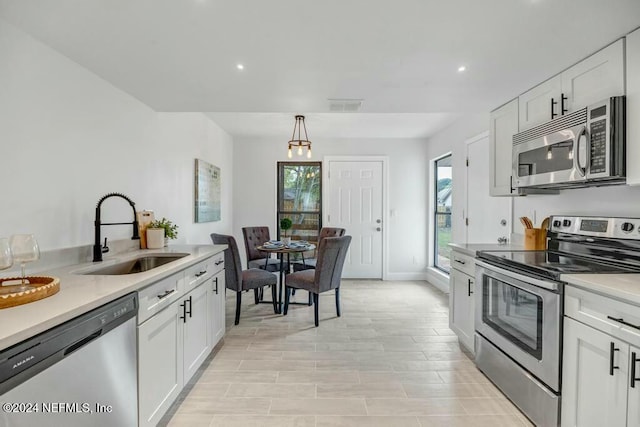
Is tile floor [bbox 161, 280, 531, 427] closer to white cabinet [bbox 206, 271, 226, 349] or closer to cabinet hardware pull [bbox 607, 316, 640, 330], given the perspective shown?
white cabinet [bbox 206, 271, 226, 349]

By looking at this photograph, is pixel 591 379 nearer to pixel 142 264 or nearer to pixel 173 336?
pixel 173 336

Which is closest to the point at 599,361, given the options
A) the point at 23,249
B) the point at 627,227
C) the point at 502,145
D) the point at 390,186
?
the point at 627,227

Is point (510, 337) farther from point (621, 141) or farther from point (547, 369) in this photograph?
point (621, 141)

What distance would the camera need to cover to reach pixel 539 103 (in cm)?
233

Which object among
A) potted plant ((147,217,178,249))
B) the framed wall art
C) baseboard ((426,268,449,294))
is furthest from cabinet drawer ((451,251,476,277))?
the framed wall art

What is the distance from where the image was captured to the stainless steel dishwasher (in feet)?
2.97

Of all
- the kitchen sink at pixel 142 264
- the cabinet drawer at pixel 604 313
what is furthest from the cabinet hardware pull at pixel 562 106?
the kitchen sink at pixel 142 264

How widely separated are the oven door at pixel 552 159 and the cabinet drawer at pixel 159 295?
242cm

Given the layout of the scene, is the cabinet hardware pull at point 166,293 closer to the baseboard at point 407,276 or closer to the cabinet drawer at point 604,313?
the cabinet drawer at point 604,313

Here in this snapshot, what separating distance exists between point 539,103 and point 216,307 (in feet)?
9.55

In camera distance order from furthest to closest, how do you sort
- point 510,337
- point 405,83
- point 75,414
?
point 405,83, point 510,337, point 75,414

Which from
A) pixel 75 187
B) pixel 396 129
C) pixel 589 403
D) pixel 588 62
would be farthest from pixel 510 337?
pixel 396 129

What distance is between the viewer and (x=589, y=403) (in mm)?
1472

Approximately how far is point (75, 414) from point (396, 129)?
4654 mm
